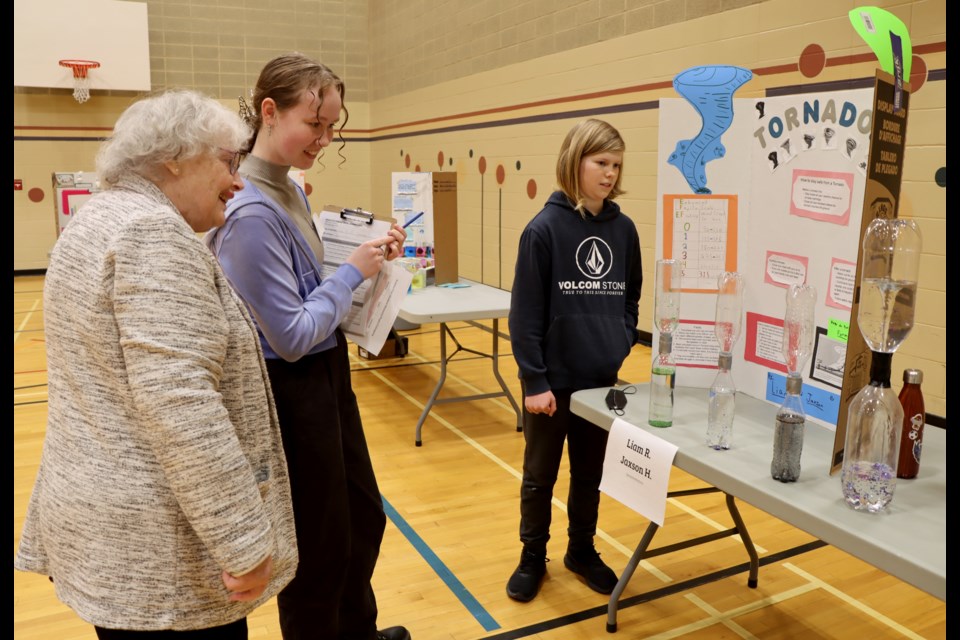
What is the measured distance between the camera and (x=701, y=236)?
6.47ft

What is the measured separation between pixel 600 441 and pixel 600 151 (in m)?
0.88

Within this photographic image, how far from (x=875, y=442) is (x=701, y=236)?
80 cm

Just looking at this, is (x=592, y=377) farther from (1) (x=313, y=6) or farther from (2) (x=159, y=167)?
(1) (x=313, y=6)

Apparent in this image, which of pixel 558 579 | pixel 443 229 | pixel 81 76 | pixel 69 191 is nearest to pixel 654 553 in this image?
pixel 558 579

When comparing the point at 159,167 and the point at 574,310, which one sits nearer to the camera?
the point at 159,167

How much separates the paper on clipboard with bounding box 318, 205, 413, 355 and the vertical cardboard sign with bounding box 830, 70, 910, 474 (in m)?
0.96

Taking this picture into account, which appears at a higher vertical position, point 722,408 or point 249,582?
point 722,408

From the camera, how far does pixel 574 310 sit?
2.24m

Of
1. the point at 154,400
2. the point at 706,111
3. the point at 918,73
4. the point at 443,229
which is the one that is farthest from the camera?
the point at 443,229

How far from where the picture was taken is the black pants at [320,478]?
1655 mm

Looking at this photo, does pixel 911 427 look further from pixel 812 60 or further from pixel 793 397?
pixel 812 60

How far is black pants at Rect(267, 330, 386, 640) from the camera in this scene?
65.2 inches
